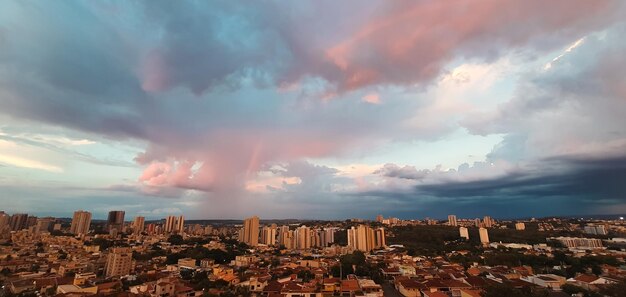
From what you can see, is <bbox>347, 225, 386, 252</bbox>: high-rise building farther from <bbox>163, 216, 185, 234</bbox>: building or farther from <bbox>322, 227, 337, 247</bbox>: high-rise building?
<bbox>163, 216, 185, 234</bbox>: building

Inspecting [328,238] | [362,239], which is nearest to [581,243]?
[362,239]

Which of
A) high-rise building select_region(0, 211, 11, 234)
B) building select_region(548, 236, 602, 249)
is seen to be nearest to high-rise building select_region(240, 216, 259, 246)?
high-rise building select_region(0, 211, 11, 234)

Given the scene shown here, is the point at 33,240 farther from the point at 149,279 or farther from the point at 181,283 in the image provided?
the point at 181,283

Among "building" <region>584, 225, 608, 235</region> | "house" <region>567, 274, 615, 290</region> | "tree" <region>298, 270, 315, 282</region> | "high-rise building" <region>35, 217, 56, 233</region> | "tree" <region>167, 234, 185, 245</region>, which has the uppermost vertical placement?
"high-rise building" <region>35, 217, 56, 233</region>

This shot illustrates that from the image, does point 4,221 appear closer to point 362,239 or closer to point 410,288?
point 362,239

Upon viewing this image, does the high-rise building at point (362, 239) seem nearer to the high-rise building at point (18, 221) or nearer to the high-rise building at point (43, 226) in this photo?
the high-rise building at point (43, 226)

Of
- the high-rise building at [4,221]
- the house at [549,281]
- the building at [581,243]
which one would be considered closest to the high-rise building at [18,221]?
the high-rise building at [4,221]

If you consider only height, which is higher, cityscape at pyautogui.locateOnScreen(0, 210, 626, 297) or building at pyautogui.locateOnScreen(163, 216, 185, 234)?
building at pyautogui.locateOnScreen(163, 216, 185, 234)
